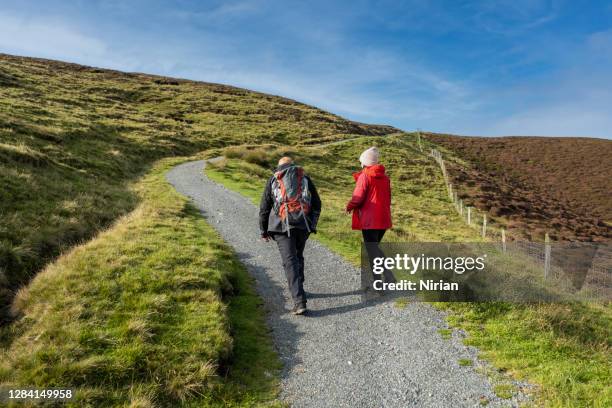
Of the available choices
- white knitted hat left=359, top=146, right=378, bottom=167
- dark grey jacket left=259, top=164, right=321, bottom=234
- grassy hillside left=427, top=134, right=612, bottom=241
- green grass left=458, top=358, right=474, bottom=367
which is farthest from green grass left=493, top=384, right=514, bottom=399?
grassy hillside left=427, top=134, right=612, bottom=241

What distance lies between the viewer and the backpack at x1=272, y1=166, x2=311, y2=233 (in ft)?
23.6

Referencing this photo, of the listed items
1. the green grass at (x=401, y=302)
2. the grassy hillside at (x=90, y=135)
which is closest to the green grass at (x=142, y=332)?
the grassy hillside at (x=90, y=135)

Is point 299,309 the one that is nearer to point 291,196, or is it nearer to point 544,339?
point 291,196

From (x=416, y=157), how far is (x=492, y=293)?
49867 millimetres

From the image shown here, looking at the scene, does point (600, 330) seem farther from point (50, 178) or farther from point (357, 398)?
point (50, 178)

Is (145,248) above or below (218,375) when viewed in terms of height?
above

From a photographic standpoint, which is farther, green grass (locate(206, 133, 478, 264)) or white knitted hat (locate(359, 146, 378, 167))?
green grass (locate(206, 133, 478, 264))

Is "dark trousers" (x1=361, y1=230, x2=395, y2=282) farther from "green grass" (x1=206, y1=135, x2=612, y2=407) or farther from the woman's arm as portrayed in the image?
"green grass" (x1=206, y1=135, x2=612, y2=407)

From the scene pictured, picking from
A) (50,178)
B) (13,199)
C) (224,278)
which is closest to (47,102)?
(50,178)

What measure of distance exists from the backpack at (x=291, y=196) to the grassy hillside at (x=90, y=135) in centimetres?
526

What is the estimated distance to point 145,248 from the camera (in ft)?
31.0

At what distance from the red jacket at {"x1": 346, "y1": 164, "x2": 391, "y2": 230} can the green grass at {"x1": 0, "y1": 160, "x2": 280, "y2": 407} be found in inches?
104

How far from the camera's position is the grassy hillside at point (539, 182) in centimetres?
3419

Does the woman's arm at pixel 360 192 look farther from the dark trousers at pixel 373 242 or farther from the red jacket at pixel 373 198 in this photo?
the dark trousers at pixel 373 242
